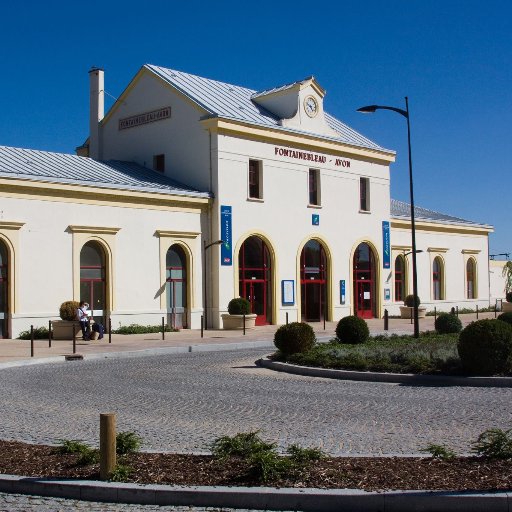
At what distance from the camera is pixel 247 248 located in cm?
3791

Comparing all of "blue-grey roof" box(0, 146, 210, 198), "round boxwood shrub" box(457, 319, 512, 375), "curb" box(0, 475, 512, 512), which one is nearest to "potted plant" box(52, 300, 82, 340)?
"blue-grey roof" box(0, 146, 210, 198)

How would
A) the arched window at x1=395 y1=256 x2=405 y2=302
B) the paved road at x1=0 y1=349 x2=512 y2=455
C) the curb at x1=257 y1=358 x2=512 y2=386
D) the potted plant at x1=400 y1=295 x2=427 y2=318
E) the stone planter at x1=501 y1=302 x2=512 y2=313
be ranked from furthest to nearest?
the stone planter at x1=501 y1=302 x2=512 y2=313, the arched window at x1=395 y1=256 x2=405 y2=302, the potted plant at x1=400 y1=295 x2=427 y2=318, the curb at x1=257 y1=358 x2=512 y2=386, the paved road at x1=0 y1=349 x2=512 y2=455

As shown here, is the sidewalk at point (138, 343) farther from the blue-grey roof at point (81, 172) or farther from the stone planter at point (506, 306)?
the stone planter at point (506, 306)

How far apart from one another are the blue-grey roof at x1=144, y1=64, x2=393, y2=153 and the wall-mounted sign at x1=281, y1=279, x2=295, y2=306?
712cm

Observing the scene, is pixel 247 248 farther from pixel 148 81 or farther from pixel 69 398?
pixel 69 398

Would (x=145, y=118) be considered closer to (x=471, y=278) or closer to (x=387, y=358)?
(x=387, y=358)

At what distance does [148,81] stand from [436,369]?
27072 mm

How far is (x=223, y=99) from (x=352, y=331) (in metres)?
19.8

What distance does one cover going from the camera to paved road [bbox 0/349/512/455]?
9969 millimetres

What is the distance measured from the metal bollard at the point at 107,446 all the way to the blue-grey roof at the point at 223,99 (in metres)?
29.3

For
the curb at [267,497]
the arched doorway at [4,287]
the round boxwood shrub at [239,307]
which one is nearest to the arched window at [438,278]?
the round boxwood shrub at [239,307]

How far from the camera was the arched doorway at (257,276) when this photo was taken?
1481 inches

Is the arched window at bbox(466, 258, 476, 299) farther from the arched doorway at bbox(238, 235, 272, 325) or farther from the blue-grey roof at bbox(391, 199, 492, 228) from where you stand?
the arched doorway at bbox(238, 235, 272, 325)

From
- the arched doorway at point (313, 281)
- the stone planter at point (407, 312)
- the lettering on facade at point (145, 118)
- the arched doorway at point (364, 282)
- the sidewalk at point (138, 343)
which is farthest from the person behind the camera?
the stone planter at point (407, 312)
